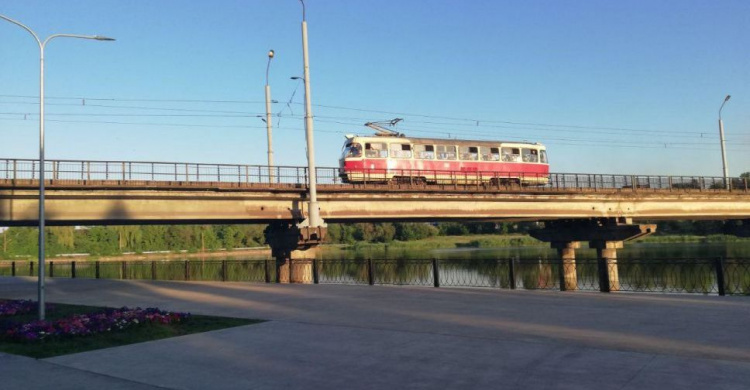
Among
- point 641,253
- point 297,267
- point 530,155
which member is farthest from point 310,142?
point 641,253

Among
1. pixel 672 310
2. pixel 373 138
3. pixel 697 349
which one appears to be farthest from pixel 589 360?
pixel 373 138

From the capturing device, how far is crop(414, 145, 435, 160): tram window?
132ft

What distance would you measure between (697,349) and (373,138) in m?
31.3

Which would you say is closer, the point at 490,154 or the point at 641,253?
the point at 490,154

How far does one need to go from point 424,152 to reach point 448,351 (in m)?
32.4

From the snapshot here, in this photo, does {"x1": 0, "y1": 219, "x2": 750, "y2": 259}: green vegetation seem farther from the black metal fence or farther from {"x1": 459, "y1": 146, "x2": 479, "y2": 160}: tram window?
{"x1": 459, "y1": 146, "x2": 479, "y2": 160}: tram window

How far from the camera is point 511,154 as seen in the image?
4356 centimetres

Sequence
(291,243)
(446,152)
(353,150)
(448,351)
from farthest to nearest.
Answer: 1. (446,152)
2. (353,150)
3. (291,243)
4. (448,351)

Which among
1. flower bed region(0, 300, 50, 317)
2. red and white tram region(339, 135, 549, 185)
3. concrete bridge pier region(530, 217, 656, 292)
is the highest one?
red and white tram region(339, 135, 549, 185)

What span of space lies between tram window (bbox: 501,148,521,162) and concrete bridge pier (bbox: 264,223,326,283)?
17.7m

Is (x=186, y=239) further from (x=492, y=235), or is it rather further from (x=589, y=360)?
(x=589, y=360)

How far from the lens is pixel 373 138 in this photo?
38625 millimetres

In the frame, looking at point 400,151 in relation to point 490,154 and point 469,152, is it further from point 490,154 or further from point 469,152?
point 490,154

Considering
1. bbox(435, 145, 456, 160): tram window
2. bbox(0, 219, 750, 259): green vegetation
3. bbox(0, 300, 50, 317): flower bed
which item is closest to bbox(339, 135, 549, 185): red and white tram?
bbox(435, 145, 456, 160): tram window
